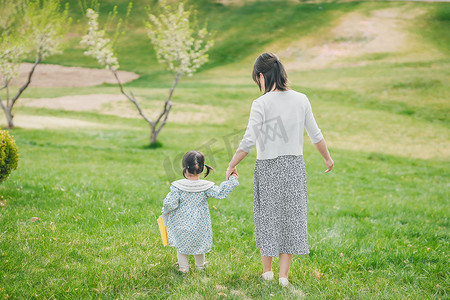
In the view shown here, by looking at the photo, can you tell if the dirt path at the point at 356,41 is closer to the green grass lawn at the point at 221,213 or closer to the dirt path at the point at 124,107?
the green grass lawn at the point at 221,213

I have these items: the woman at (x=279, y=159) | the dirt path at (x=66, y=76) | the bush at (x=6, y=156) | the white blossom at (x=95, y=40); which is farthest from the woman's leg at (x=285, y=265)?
the dirt path at (x=66, y=76)

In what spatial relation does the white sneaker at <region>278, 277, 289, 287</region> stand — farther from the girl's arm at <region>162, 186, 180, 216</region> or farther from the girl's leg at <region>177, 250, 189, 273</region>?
the girl's arm at <region>162, 186, 180, 216</region>

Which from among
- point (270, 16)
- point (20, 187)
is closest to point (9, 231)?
point (20, 187)

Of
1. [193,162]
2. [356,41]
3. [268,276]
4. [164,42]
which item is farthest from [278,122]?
[356,41]

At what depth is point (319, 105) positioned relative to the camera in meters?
28.4

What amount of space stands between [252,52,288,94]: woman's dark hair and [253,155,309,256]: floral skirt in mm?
824

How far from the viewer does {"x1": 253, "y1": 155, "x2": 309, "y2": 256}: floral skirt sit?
421 centimetres

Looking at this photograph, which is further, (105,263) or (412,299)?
(105,263)

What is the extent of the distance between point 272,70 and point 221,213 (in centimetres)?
400

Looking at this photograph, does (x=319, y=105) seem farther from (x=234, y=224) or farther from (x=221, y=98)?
(x=234, y=224)

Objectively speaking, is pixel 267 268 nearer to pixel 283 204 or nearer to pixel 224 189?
pixel 283 204

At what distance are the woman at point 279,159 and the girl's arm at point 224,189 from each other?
0.43 feet

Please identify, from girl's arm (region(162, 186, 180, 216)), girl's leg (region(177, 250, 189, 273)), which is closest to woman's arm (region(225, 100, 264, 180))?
girl's arm (region(162, 186, 180, 216))

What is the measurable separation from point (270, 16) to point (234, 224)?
55.6m
